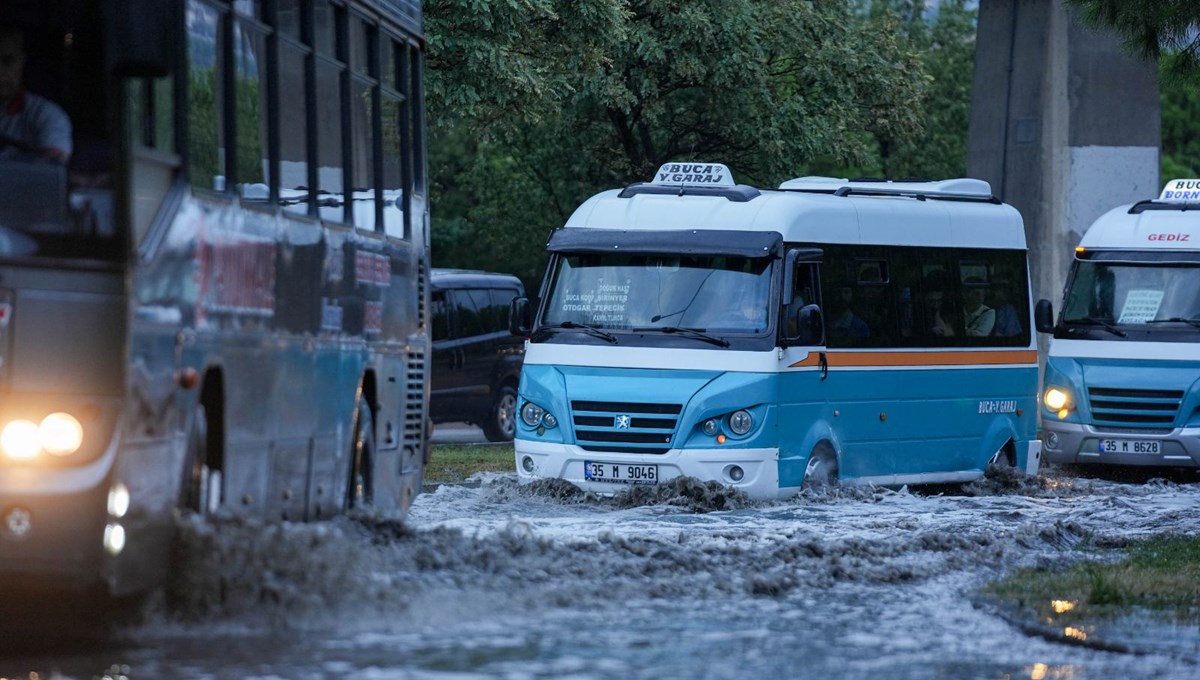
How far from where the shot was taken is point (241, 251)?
10.3 meters

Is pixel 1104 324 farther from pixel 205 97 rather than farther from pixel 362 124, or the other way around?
pixel 205 97

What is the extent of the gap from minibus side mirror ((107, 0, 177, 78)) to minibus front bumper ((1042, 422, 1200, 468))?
607 inches

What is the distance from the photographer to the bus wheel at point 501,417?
30188 millimetres

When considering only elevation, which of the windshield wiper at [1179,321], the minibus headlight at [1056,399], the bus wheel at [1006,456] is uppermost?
the windshield wiper at [1179,321]

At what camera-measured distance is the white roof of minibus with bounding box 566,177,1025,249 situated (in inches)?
735

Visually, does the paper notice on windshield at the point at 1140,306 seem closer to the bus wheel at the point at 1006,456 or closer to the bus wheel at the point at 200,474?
the bus wheel at the point at 1006,456

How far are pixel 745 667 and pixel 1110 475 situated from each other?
15387 mm

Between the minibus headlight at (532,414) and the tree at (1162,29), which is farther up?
the tree at (1162,29)

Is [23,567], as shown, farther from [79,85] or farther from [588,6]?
[588,6]

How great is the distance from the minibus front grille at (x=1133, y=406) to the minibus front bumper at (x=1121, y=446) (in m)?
0.10

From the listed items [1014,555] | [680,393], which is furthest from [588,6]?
[1014,555]

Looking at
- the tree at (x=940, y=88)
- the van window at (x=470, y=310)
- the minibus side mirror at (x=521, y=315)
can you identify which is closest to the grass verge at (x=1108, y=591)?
the minibus side mirror at (x=521, y=315)

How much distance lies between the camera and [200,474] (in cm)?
982

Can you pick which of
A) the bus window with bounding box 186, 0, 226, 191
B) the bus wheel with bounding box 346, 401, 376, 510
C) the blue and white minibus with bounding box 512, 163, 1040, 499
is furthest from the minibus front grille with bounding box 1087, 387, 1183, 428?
the bus window with bounding box 186, 0, 226, 191
